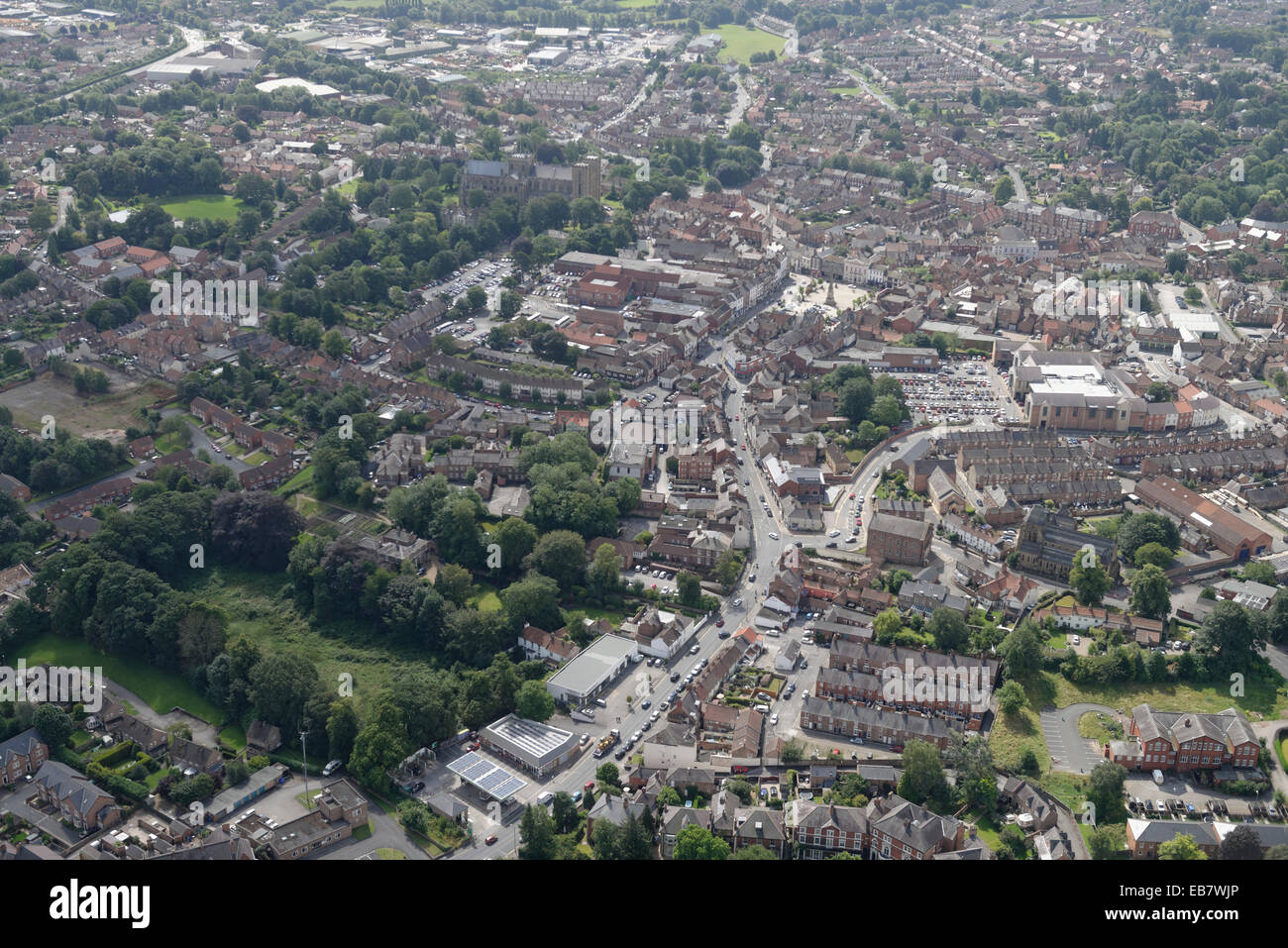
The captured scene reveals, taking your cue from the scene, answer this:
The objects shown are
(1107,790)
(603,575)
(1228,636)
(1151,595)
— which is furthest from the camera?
(603,575)

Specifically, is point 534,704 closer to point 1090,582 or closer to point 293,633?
point 293,633

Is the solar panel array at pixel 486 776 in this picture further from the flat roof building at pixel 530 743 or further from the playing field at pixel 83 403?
the playing field at pixel 83 403

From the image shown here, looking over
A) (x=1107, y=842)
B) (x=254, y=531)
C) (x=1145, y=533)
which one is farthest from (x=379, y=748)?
(x=1145, y=533)

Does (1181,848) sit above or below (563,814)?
above

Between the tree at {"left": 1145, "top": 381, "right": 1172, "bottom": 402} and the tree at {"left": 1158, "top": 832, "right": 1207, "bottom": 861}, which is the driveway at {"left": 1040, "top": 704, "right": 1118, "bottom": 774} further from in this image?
the tree at {"left": 1145, "top": 381, "right": 1172, "bottom": 402}

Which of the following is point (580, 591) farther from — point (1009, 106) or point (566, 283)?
point (1009, 106)

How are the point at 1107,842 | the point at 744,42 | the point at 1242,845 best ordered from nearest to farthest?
the point at 1242,845
the point at 1107,842
the point at 744,42

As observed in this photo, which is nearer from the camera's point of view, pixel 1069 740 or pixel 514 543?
pixel 1069 740

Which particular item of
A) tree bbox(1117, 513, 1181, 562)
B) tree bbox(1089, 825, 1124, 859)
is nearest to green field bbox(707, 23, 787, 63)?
tree bbox(1117, 513, 1181, 562)

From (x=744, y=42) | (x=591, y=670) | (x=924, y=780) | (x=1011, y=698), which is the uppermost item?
(x=744, y=42)

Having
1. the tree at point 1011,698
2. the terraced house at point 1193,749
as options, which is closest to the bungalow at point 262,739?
the tree at point 1011,698
